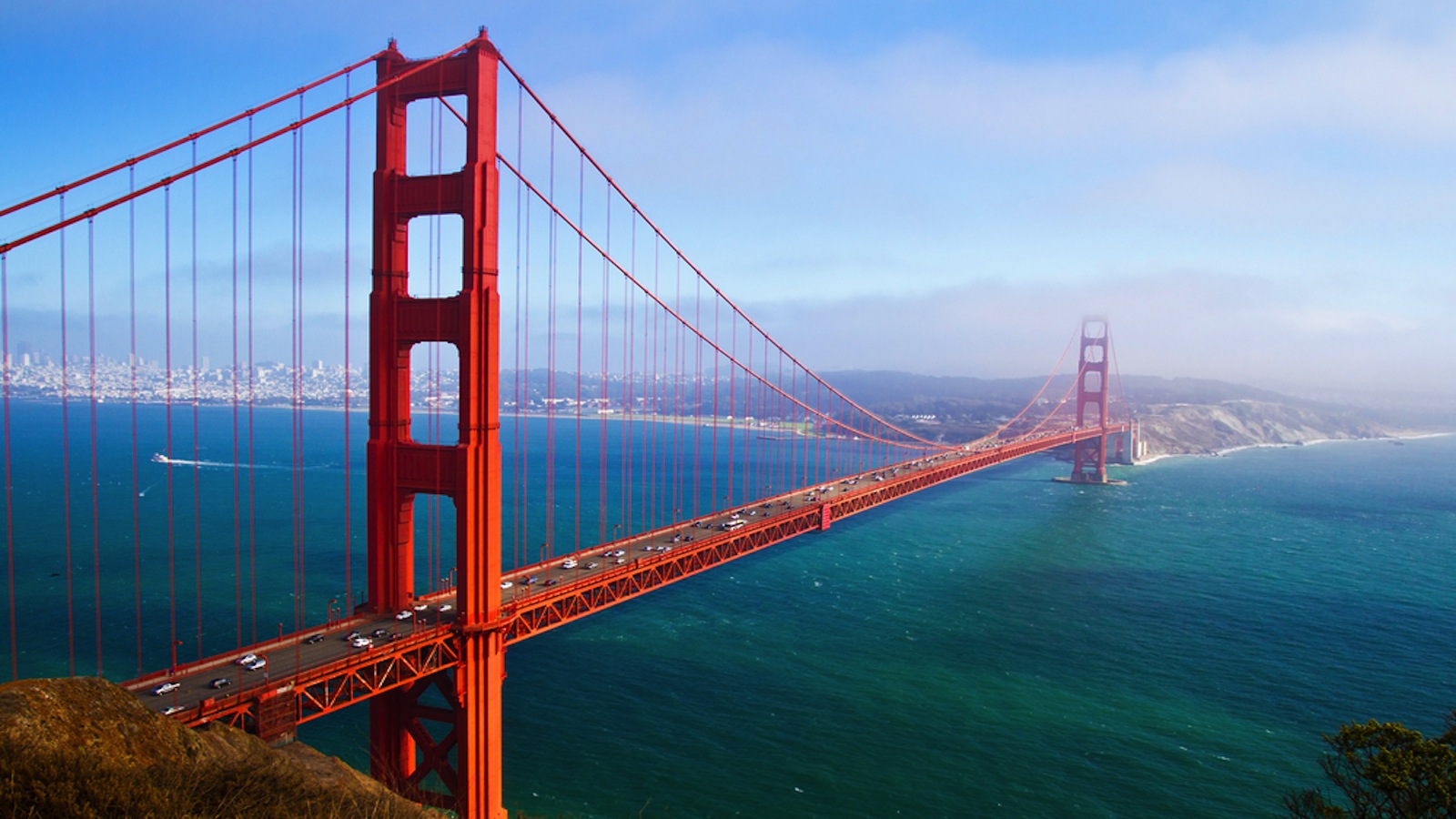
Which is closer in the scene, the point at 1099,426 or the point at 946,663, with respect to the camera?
the point at 946,663

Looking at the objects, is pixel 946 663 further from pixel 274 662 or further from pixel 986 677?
pixel 274 662

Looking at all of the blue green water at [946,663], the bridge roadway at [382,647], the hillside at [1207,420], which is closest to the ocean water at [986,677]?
the blue green water at [946,663]

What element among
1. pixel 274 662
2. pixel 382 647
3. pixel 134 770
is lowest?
pixel 274 662

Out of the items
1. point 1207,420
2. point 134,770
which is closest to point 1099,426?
point 1207,420

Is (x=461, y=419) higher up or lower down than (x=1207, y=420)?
higher up

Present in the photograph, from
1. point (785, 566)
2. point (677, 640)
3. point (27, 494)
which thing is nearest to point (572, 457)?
point (27, 494)

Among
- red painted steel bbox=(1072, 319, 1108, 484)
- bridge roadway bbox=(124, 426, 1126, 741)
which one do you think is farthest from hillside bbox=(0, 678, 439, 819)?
red painted steel bbox=(1072, 319, 1108, 484)
